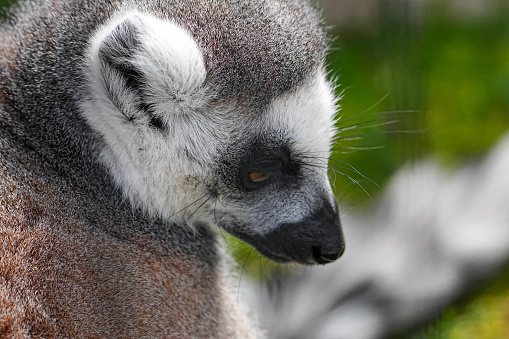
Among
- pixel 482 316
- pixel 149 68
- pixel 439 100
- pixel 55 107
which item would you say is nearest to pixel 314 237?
pixel 149 68

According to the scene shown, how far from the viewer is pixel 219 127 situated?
84.2 inches

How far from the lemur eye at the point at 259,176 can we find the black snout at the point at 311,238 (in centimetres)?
20

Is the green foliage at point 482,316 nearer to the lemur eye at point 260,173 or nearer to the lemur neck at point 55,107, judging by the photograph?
A: the lemur eye at point 260,173

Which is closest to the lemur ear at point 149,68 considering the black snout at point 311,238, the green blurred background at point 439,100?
the black snout at point 311,238

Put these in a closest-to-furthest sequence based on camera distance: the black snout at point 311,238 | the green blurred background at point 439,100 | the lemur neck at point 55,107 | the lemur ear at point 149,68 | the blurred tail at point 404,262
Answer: the lemur ear at point 149,68 → the lemur neck at point 55,107 → the black snout at point 311,238 → the blurred tail at point 404,262 → the green blurred background at point 439,100

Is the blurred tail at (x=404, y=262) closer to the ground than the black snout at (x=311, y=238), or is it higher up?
closer to the ground

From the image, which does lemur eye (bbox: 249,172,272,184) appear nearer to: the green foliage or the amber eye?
the amber eye

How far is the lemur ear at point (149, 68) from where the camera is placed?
6.32 feet

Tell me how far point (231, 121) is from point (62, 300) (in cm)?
82

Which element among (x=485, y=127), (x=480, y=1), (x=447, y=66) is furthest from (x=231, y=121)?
(x=480, y=1)

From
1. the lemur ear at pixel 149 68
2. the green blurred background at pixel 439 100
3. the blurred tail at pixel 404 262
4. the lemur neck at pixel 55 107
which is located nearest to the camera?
the lemur ear at pixel 149 68

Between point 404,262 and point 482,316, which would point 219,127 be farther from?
point 482,316

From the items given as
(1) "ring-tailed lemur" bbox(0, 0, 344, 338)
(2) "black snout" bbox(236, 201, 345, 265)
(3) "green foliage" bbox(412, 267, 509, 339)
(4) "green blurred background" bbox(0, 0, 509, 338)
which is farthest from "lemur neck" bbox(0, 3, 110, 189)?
(3) "green foliage" bbox(412, 267, 509, 339)

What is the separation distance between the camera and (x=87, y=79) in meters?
2.08
